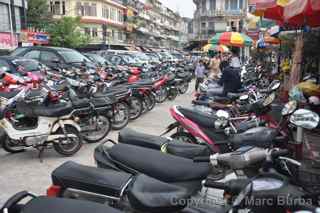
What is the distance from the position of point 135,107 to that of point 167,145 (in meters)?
4.98

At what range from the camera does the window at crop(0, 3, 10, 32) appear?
1010 inches

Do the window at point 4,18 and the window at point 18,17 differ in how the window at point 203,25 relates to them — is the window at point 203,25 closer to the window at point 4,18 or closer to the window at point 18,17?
the window at point 18,17

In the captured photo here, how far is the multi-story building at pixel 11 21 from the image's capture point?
2520 cm

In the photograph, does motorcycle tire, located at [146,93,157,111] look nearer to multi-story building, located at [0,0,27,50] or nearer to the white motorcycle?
the white motorcycle

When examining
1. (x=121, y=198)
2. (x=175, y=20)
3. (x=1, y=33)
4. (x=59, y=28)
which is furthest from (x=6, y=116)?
(x=175, y=20)

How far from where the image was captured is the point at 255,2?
7.47 m

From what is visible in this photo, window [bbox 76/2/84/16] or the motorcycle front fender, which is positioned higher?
window [bbox 76/2/84/16]

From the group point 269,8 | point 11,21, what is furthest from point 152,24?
point 269,8

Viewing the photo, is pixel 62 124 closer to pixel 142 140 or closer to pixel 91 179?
pixel 142 140

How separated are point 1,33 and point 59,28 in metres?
7.28

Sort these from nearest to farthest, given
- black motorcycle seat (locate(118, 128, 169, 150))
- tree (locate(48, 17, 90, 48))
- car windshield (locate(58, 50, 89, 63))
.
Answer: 1. black motorcycle seat (locate(118, 128, 169, 150))
2. car windshield (locate(58, 50, 89, 63))
3. tree (locate(48, 17, 90, 48))

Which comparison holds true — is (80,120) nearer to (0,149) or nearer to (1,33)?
(0,149)

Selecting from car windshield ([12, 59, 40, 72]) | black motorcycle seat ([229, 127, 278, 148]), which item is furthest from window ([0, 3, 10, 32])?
black motorcycle seat ([229, 127, 278, 148])

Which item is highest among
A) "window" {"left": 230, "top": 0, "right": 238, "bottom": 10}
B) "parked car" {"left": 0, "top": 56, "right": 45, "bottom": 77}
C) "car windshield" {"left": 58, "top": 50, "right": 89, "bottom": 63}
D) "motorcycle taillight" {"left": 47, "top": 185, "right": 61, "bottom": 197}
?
"window" {"left": 230, "top": 0, "right": 238, "bottom": 10}
